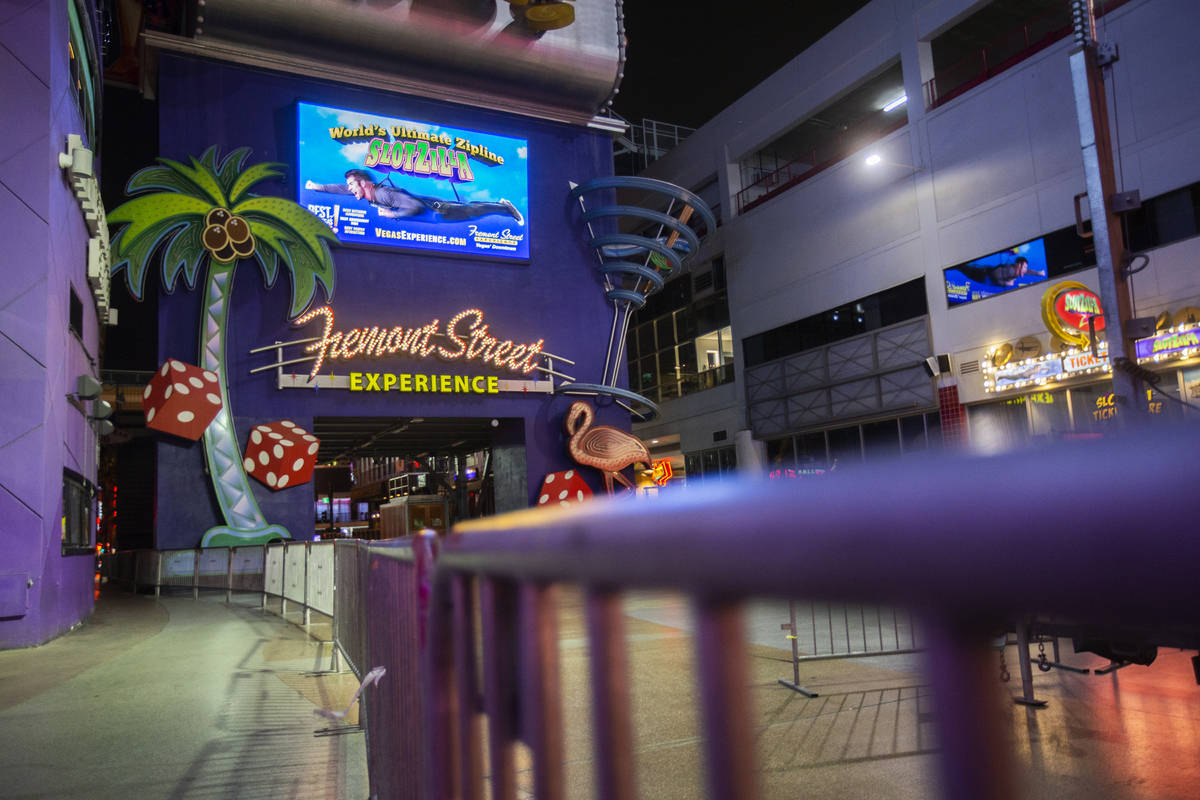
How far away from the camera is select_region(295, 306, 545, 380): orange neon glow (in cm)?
2277

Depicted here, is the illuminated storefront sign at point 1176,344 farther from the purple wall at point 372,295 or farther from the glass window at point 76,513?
the glass window at point 76,513

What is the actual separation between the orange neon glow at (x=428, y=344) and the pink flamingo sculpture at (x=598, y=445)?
204cm

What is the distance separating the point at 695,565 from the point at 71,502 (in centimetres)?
1670

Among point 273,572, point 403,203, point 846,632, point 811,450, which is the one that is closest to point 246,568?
point 273,572

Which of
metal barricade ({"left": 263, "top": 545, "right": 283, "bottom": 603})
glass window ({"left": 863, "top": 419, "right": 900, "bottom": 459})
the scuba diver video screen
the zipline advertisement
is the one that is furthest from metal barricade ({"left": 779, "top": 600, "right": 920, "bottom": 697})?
the zipline advertisement

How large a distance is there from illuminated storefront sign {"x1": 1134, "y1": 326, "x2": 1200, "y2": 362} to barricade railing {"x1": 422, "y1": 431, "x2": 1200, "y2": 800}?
18.5 meters

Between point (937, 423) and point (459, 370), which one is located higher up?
point (459, 370)

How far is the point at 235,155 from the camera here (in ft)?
74.0

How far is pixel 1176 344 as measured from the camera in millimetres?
16828

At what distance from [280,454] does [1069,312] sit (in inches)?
746

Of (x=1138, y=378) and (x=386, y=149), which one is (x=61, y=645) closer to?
(x=1138, y=378)

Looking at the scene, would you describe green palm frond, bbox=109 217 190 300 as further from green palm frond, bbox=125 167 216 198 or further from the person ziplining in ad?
the person ziplining in ad

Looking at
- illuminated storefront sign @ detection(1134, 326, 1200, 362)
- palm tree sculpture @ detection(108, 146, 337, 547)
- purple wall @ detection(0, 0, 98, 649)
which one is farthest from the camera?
palm tree sculpture @ detection(108, 146, 337, 547)

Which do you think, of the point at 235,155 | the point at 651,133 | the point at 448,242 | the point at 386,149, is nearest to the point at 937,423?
the point at 448,242
